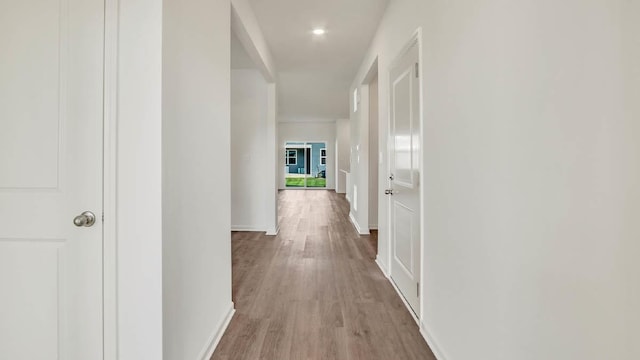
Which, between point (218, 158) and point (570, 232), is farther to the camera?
point (218, 158)

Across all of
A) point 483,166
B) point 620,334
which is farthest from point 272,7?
point 620,334

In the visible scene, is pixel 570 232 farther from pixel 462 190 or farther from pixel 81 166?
pixel 81 166

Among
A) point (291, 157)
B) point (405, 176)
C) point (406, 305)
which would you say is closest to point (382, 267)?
point (406, 305)

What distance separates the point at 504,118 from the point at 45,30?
1.92m

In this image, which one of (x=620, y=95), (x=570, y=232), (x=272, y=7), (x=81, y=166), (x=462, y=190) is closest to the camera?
(x=620, y=95)

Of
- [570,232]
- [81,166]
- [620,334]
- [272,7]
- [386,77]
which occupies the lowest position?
[620,334]

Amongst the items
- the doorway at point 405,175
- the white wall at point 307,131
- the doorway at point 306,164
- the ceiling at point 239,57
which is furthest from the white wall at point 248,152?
the doorway at point 306,164

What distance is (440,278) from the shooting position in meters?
1.86

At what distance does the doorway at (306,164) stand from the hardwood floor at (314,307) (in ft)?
29.8

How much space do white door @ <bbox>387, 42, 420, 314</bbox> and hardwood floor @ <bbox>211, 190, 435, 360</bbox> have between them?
277mm

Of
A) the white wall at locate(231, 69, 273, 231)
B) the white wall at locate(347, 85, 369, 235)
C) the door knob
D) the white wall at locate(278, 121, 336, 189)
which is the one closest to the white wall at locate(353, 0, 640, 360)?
the door knob

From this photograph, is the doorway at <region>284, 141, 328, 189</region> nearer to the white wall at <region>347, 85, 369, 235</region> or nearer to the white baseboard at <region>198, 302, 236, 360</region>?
the white wall at <region>347, 85, 369, 235</region>

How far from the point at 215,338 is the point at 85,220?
1081 millimetres

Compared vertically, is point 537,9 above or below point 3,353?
above
